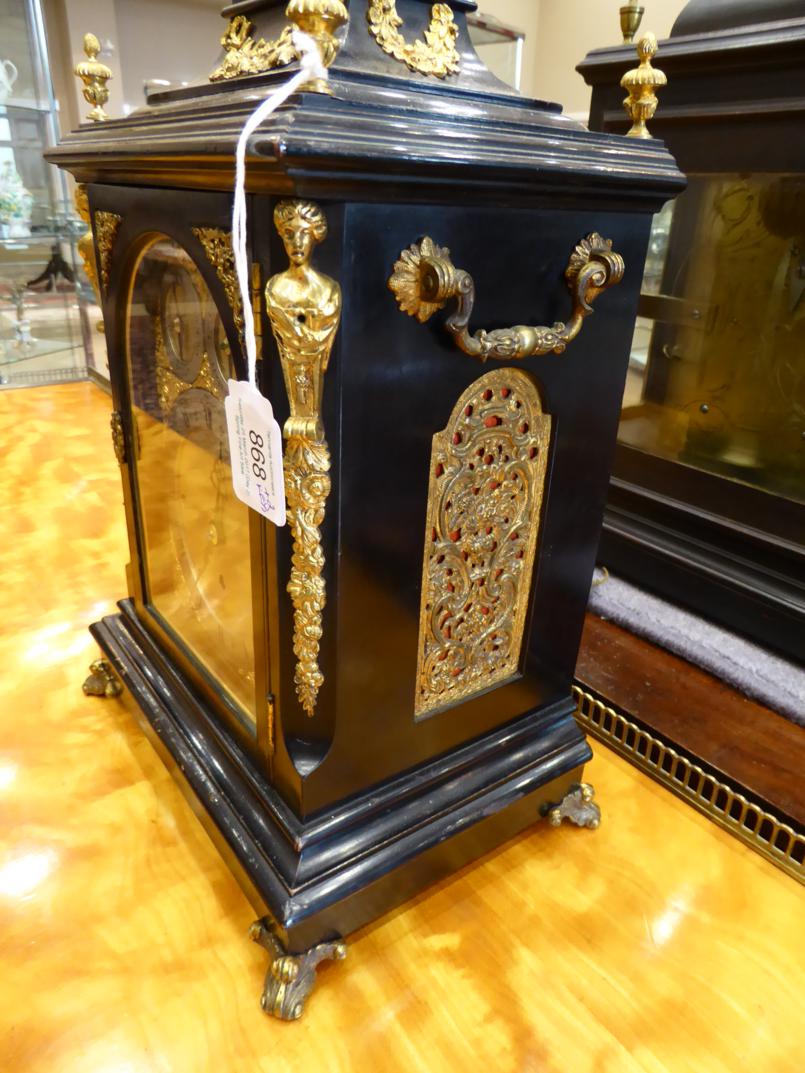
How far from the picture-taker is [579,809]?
38.0 inches

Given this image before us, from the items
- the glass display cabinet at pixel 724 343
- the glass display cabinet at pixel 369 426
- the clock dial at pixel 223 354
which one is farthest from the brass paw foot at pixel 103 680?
the glass display cabinet at pixel 724 343

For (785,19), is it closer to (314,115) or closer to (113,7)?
(314,115)

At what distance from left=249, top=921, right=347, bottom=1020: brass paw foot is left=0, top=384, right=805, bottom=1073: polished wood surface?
2cm

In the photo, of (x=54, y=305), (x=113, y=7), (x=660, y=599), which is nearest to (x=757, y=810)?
(x=660, y=599)

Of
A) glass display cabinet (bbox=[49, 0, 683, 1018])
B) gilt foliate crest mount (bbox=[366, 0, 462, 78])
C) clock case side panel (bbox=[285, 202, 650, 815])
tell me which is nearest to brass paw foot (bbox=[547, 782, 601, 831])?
glass display cabinet (bbox=[49, 0, 683, 1018])

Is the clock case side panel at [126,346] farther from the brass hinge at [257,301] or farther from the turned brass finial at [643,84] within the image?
the turned brass finial at [643,84]

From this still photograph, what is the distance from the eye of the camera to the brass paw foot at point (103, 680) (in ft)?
3.80

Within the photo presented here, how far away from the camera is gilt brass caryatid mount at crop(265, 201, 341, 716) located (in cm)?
51

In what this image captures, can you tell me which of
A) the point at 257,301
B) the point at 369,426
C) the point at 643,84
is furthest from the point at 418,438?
the point at 643,84

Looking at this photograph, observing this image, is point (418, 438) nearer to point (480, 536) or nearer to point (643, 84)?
point (480, 536)

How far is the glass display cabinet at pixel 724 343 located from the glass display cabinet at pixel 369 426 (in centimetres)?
56

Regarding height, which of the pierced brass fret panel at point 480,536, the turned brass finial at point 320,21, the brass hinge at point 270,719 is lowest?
the brass hinge at point 270,719

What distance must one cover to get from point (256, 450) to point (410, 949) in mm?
559

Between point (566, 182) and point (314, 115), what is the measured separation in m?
0.23
